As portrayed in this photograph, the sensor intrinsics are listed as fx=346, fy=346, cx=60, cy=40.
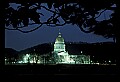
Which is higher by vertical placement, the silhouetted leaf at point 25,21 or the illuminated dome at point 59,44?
the illuminated dome at point 59,44

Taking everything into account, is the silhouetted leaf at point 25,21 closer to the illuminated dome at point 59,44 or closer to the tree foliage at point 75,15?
the tree foliage at point 75,15

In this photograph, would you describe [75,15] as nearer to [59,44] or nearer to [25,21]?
[25,21]

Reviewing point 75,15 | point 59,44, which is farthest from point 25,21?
point 59,44

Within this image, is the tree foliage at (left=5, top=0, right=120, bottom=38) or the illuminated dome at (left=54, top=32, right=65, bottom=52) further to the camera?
the illuminated dome at (left=54, top=32, right=65, bottom=52)

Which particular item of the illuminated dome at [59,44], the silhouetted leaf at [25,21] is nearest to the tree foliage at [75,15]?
the silhouetted leaf at [25,21]

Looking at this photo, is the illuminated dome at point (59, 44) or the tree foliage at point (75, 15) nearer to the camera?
the tree foliage at point (75, 15)

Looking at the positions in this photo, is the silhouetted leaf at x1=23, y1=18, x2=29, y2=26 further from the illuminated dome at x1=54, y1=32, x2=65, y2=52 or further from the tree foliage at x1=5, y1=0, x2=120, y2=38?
the illuminated dome at x1=54, y1=32, x2=65, y2=52

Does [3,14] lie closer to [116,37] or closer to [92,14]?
[92,14]

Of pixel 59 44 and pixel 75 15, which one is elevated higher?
pixel 59 44

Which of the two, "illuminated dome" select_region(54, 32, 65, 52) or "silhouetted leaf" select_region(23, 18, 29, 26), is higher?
"illuminated dome" select_region(54, 32, 65, 52)

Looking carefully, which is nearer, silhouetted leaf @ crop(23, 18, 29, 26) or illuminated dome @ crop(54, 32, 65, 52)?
silhouetted leaf @ crop(23, 18, 29, 26)

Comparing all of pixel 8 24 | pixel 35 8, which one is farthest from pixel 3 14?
pixel 35 8

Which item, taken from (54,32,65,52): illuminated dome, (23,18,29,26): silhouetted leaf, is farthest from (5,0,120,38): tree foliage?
(54,32,65,52): illuminated dome
